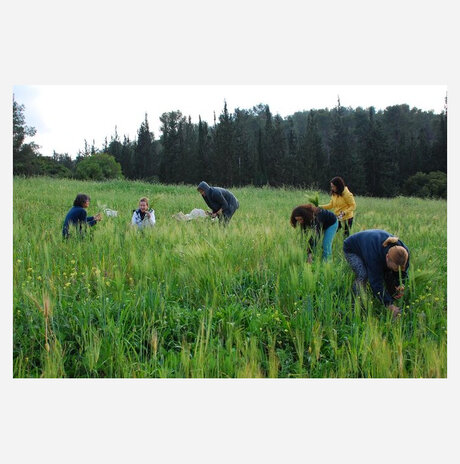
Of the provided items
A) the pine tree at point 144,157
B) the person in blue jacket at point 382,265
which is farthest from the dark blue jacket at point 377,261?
the pine tree at point 144,157

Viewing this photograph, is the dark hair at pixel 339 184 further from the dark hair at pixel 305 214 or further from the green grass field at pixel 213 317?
the green grass field at pixel 213 317

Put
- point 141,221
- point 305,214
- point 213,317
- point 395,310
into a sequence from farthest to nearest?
1. point 141,221
2. point 305,214
3. point 395,310
4. point 213,317

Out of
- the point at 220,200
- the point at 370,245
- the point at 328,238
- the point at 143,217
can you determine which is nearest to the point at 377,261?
the point at 370,245

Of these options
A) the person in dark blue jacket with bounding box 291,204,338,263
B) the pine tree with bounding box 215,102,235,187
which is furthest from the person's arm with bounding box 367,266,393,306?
the pine tree with bounding box 215,102,235,187

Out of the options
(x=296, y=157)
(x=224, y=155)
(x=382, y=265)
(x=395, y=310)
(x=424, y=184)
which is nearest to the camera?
(x=395, y=310)

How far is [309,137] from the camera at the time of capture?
3988 centimetres

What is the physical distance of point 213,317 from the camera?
139 inches

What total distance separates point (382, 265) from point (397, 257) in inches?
11.1

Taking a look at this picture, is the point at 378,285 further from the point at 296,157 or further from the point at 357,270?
the point at 296,157

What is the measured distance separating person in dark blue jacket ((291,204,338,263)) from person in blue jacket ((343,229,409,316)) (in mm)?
709

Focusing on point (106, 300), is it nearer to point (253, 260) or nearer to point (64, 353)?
point (64, 353)

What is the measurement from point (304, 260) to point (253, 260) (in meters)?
0.67

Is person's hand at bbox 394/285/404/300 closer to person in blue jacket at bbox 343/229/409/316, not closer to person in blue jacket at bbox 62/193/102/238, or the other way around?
person in blue jacket at bbox 343/229/409/316

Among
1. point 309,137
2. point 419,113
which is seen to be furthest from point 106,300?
point 419,113
